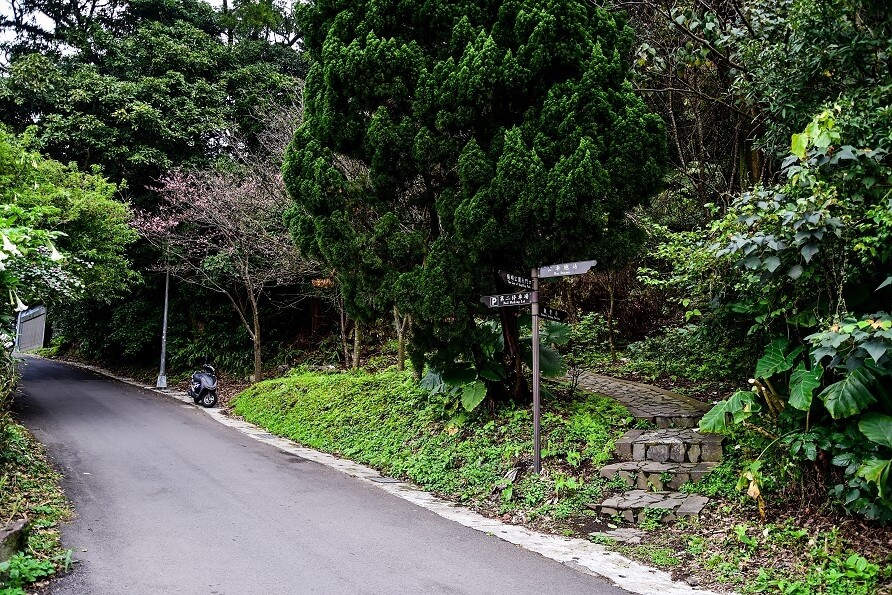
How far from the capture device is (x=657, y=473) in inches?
255

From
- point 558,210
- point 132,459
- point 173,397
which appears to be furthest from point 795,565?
point 173,397

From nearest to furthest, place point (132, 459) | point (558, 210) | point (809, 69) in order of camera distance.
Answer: point (809, 69) → point (558, 210) → point (132, 459)

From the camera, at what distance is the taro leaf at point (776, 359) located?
5.43 m

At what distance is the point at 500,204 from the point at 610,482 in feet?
11.1

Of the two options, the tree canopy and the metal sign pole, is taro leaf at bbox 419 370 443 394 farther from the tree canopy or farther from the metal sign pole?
the tree canopy

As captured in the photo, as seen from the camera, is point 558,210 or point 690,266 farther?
point 558,210

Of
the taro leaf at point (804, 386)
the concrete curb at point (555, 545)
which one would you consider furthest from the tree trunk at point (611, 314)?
the taro leaf at point (804, 386)

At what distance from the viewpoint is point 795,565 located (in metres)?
4.68

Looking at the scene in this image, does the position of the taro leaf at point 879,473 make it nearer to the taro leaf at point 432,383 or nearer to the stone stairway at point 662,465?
the stone stairway at point 662,465

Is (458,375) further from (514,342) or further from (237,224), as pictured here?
(237,224)

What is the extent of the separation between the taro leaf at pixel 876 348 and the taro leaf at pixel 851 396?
15.0 inches

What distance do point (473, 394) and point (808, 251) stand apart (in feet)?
15.6

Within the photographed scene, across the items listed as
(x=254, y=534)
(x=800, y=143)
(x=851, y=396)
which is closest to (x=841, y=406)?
(x=851, y=396)

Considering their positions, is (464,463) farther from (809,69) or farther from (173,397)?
(173,397)
